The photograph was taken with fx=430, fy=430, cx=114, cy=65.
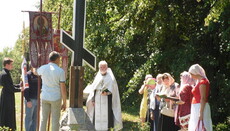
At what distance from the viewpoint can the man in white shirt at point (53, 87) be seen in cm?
796

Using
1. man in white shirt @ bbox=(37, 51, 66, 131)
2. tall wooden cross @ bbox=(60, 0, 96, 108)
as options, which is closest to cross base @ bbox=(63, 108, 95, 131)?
tall wooden cross @ bbox=(60, 0, 96, 108)

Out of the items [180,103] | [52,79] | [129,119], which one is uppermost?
[52,79]

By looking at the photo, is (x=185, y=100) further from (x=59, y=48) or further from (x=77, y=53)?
(x=59, y=48)

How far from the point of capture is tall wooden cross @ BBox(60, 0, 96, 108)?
7.80m

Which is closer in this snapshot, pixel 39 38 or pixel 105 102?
pixel 39 38

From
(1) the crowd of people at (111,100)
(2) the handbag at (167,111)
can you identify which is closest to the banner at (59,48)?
(1) the crowd of people at (111,100)

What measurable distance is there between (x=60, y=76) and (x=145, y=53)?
627 centimetres

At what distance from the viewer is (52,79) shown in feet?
26.2

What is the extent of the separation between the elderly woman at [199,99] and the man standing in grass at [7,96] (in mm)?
3951

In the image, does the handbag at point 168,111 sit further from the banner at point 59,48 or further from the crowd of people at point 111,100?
the banner at point 59,48

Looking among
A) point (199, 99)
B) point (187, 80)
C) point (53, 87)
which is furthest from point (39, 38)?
point (199, 99)

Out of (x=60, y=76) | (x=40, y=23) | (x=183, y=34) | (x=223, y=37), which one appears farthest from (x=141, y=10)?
(x=60, y=76)

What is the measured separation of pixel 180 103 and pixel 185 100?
0.39 feet

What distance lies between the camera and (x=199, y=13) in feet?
39.5
